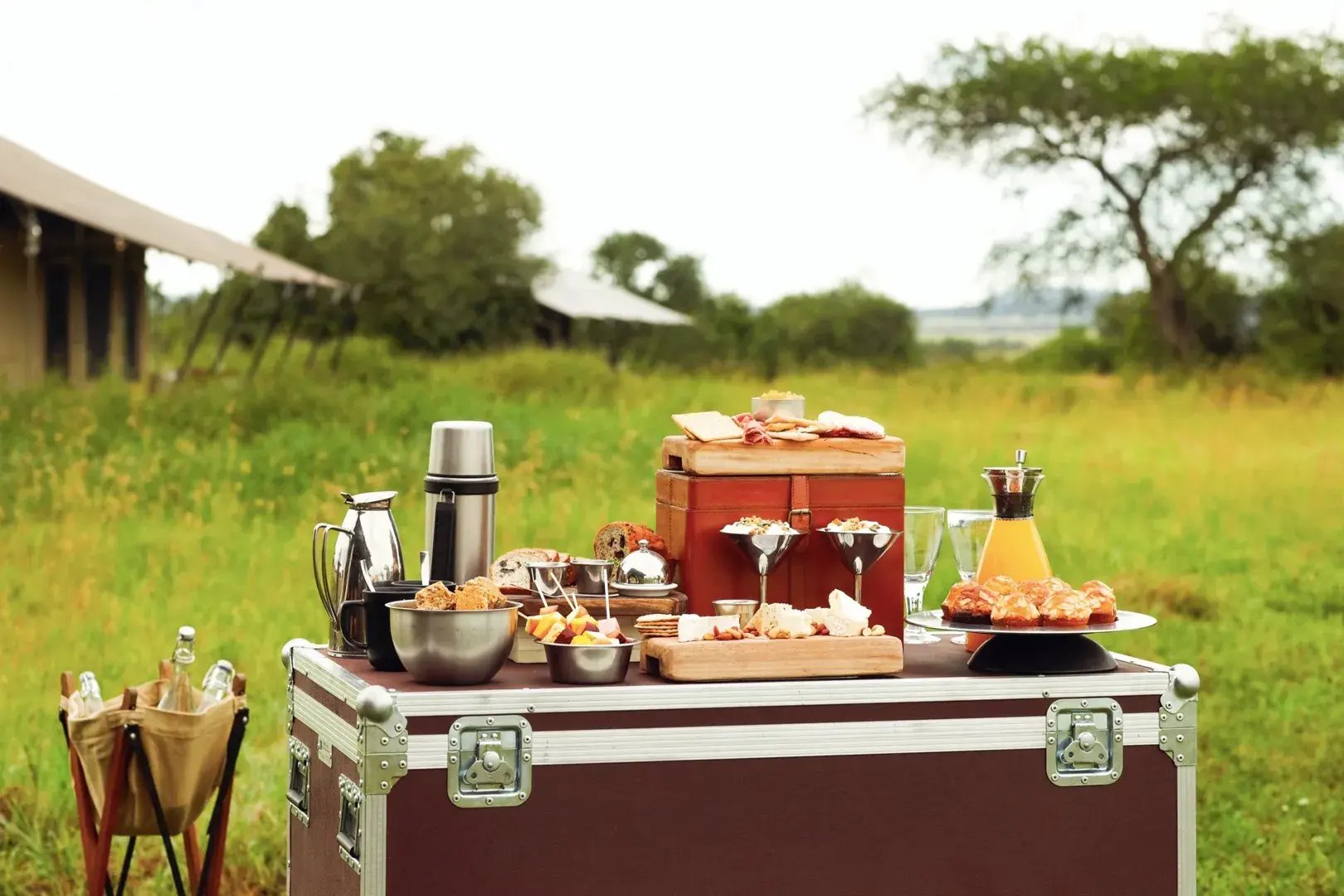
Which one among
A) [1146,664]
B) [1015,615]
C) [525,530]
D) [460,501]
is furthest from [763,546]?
[525,530]

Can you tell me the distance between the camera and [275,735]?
6461mm

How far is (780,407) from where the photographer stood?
372 cm

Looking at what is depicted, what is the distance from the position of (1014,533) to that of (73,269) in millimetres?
15083

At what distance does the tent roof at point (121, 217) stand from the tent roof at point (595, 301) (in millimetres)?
10346

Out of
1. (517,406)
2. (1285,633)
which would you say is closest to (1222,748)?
(1285,633)

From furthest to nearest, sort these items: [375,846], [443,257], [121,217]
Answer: [443,257], [121,217], [375,846]

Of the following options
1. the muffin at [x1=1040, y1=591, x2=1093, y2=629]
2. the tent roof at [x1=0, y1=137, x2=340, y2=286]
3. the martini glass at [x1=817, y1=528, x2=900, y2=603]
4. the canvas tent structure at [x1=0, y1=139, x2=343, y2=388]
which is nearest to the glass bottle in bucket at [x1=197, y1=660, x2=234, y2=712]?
the martini glass at [x1=817, y1=528, x2=900, y2=603]

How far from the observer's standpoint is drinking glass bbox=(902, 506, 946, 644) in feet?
12.4

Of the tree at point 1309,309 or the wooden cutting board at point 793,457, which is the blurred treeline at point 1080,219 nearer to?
the tree at point 1309,309

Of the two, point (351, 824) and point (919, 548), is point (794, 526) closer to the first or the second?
point (919, 548)

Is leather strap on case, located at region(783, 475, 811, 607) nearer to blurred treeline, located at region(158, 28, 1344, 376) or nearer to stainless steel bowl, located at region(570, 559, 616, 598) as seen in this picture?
stainless steel bowl, located at region(570, 559, 616, 598)

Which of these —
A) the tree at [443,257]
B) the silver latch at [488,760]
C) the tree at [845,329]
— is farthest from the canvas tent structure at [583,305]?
the silver latch at [488,760]

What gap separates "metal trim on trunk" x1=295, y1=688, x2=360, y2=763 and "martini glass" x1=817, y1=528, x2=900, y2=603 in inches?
40.6

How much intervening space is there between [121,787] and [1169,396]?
18.7 m
